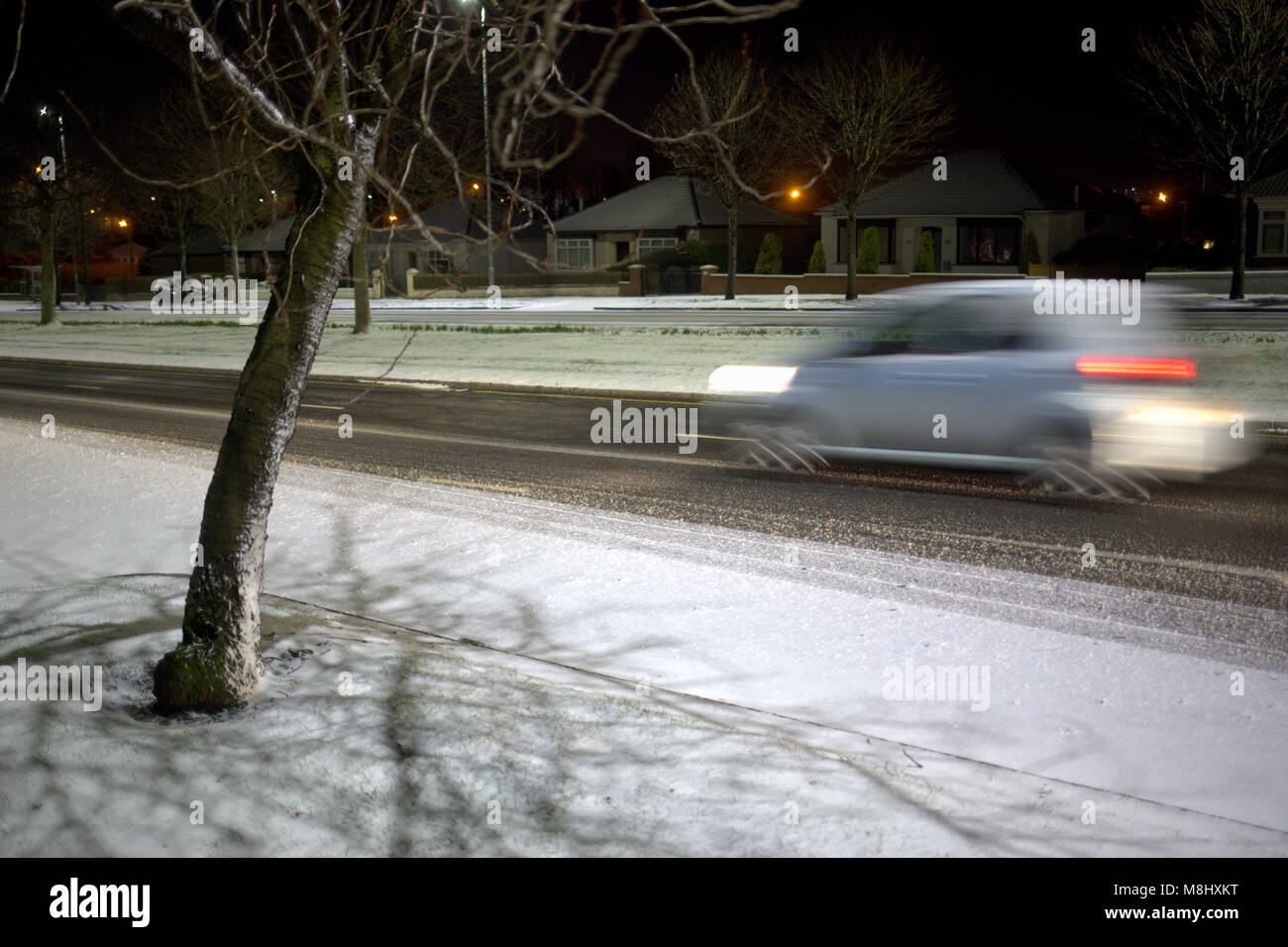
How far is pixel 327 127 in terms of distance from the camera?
471cm

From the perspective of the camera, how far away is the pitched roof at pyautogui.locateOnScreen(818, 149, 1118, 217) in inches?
1896

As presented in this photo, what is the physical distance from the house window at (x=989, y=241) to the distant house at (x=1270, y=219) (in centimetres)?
982

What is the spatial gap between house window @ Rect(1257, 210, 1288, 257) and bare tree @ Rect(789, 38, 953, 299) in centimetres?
1868

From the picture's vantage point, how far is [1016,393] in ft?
28.6

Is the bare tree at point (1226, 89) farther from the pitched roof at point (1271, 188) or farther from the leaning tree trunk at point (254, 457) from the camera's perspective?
the leaning tree trunk at point (254, 457)

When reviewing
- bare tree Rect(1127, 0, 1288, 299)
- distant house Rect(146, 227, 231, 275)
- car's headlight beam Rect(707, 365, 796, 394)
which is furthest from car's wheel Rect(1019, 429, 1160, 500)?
distant house Rect(146, 227, 231, 275)

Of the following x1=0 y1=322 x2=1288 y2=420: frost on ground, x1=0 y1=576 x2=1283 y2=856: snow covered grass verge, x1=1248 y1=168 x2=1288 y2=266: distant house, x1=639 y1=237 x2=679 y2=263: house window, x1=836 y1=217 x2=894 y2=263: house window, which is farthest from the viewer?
x1=639 y1=237 x2=679 y2=263: house window

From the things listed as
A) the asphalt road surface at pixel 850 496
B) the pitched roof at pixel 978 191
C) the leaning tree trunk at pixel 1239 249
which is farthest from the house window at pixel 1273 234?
the asphalt road surface at pixel 850 496

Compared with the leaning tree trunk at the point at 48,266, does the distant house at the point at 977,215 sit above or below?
above

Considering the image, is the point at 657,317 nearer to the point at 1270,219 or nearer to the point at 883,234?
the point at 883,234

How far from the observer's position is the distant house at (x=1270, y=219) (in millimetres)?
46656

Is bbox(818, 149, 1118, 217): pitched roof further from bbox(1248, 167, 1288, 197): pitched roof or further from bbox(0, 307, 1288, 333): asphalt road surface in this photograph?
bbox(0, 307, 1288, 333): asphalt road surface

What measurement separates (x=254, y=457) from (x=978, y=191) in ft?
163
